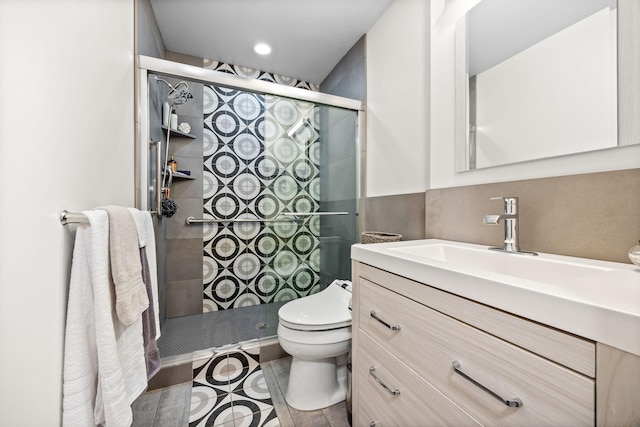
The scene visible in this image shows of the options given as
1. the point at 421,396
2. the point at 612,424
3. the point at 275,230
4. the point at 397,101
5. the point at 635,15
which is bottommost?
the point at 421,396

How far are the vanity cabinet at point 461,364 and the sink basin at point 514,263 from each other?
14 cm

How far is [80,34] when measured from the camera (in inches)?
29.6

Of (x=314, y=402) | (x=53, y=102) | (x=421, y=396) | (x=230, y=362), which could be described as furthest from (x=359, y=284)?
(x=230, y=362)

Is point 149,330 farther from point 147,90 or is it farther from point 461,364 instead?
point 147,90

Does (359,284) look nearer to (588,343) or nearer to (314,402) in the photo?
(588,343)

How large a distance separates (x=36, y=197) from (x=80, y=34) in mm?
543

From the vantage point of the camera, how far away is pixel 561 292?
0.42 m

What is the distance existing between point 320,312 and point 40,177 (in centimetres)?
116

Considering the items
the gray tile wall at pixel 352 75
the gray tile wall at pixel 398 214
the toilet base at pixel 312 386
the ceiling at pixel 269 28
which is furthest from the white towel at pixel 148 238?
the gray tile wall at pixel 352 75

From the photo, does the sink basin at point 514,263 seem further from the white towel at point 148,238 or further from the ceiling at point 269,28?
the ceiling at point 269,28

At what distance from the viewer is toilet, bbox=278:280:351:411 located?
47.4 inches

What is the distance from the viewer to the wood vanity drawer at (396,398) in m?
0.59

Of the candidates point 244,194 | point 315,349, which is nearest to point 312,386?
point 315,349

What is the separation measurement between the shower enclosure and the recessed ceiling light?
1.33 ft
